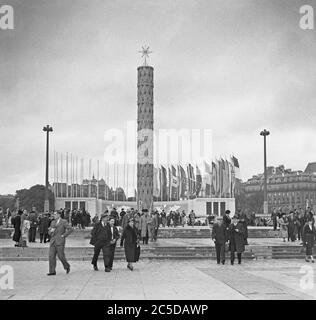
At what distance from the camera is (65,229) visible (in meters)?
12.9

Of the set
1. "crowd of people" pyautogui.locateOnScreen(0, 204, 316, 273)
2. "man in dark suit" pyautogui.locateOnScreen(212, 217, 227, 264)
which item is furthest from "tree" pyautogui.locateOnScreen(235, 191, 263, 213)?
"man in dark suit" pyautogui.locateOnScreen(212, 217, 227, 264)

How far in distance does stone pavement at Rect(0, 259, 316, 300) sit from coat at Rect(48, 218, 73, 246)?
0.73m

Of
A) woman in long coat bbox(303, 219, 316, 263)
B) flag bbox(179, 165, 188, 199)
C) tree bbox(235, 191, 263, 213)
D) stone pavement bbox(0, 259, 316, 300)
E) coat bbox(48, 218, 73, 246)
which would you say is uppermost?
flag bbox(179, 165, 188, 199)

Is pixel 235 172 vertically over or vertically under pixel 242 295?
over

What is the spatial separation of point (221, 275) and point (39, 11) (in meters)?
8.99

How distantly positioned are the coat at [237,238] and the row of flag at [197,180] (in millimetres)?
35839

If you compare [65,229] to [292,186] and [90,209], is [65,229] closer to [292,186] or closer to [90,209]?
[90,209]

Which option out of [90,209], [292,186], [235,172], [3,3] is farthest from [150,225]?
[292,186]

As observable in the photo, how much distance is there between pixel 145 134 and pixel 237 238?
30336 millimetres

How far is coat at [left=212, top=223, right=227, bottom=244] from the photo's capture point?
15.5 meters

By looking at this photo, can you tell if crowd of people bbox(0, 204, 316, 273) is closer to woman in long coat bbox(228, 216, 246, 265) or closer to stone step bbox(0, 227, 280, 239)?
woman in long coat bbox(228, 216, 246, 265)

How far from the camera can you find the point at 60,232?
502 inches

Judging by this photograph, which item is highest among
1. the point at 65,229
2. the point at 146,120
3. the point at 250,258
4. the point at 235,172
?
the point at 146,120

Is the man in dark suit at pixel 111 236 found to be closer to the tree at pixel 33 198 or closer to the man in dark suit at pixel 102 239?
the man in dark suit at pixel 102 239
